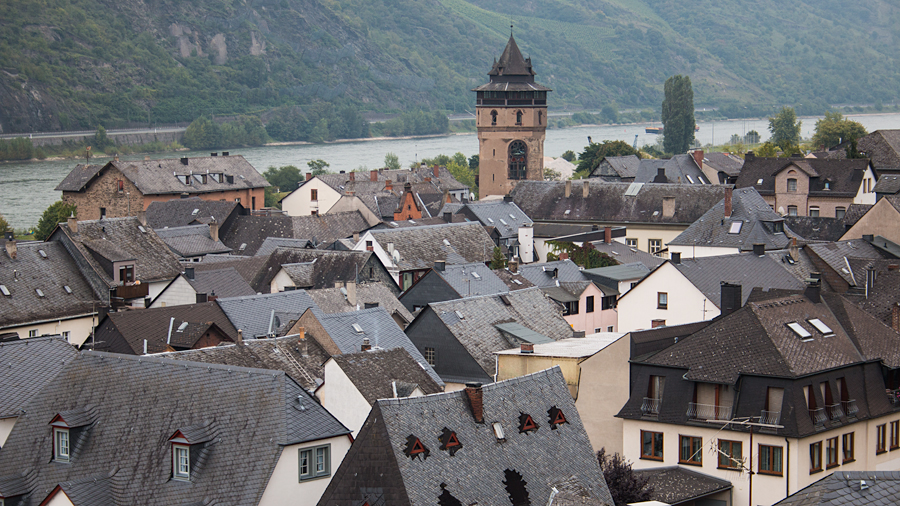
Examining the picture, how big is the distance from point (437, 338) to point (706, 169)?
68031 millimetres

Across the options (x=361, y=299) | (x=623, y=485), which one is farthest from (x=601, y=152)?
(x=623, y=485)

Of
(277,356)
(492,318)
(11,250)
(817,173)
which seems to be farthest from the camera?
(817,173)

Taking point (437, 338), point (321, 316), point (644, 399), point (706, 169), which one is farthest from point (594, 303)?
point (706, 169)

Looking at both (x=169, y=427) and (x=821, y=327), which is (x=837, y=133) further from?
(x=169, y=427)

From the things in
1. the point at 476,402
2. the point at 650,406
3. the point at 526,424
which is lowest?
the point at 650,406

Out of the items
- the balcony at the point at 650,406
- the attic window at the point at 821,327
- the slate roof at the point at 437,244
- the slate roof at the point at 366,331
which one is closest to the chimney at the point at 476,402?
the balcony at the point at 650,406

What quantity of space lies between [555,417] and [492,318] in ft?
62.8

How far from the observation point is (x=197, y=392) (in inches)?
1102

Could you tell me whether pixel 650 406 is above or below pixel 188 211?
below

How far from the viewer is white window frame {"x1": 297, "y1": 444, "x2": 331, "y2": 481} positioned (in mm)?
27145

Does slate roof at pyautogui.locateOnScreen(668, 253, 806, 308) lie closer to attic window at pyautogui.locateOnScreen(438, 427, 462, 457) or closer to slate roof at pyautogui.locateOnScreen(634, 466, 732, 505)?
slate roof at pyautogui.locateOnScreen(634, 466, 732, 505)

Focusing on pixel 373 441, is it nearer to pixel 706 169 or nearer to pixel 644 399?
pixel 644 399

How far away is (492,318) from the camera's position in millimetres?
48031

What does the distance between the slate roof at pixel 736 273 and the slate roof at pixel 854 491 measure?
29686 millimetres
